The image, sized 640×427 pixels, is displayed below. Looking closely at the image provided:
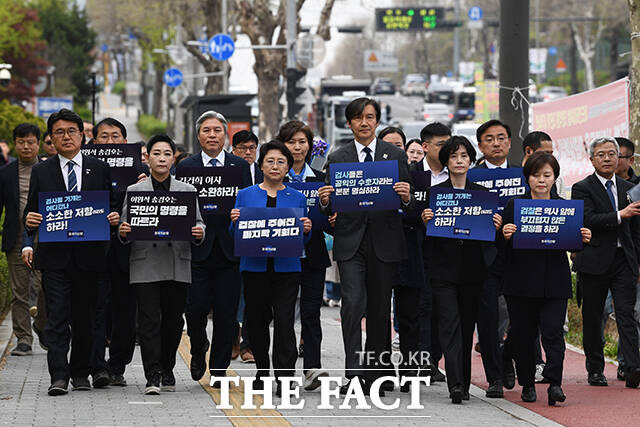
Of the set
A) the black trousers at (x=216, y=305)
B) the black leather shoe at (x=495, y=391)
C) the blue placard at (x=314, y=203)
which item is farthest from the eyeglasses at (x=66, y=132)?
the black leather shoe at (x=495, y=391)

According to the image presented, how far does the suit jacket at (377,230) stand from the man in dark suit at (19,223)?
3967 mm

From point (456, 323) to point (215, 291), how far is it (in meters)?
1.90

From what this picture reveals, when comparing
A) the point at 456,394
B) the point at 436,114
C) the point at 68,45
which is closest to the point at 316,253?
the point at 456,394

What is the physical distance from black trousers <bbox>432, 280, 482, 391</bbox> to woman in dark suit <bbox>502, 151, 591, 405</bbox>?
0.33 metres

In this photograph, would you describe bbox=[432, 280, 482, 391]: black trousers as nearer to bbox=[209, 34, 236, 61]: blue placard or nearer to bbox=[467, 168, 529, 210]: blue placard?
bbox=[467, 168, 529, 210]: blue placard

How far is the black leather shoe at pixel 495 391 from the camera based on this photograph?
10156 millimetres

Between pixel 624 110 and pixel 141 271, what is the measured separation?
6.90 m

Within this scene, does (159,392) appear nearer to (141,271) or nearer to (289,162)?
(141,271)

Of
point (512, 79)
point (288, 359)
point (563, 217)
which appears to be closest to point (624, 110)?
point (512, 79)

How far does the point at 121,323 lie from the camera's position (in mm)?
10688

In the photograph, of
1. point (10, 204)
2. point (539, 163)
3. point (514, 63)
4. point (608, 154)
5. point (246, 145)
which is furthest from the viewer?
point (514, 63)

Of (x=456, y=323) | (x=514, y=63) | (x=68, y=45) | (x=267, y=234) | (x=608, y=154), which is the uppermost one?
(x=68, y=45)

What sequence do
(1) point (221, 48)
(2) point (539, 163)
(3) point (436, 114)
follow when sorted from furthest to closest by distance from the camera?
(3) point (436, 114) → (1) point (221, 48) → (2) point (539, 163)

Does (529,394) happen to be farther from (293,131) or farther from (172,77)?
(172,77)
